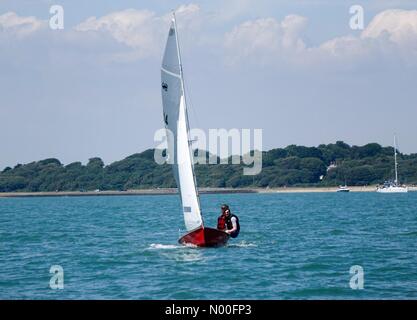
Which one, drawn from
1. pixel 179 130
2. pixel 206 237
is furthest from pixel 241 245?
pixel 179 130

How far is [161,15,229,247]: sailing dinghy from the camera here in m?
36.0

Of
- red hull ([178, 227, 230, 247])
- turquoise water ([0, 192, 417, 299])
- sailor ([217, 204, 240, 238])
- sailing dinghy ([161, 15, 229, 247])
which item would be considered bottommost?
turquoise water ([0, 192, 417, 299])

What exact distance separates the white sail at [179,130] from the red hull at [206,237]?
0.38 metres

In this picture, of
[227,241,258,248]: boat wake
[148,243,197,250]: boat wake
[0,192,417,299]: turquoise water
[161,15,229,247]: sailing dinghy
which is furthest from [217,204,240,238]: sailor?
[148,243,197,250]: boat wake

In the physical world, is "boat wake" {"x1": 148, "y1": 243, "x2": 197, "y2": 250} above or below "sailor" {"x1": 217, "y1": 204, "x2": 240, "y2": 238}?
below

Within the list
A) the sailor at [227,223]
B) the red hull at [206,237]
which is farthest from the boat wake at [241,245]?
the red hull at [206,237]

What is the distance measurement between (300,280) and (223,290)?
307 centimetres

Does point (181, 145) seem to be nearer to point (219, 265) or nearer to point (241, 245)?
point (241, 245)

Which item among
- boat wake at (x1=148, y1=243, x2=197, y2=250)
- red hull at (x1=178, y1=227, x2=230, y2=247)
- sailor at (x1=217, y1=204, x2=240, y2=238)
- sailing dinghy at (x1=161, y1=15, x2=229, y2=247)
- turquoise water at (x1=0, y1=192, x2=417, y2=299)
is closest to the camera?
turquoise water at (x1=0, y1=192, x2=417, y2=299)

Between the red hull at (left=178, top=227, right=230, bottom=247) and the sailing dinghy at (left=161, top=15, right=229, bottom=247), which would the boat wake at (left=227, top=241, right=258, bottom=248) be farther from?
the red hull at (left=178, top=227, right=230, bottom=247)

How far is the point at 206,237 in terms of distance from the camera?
120 ft

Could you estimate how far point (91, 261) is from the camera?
35500 mm
